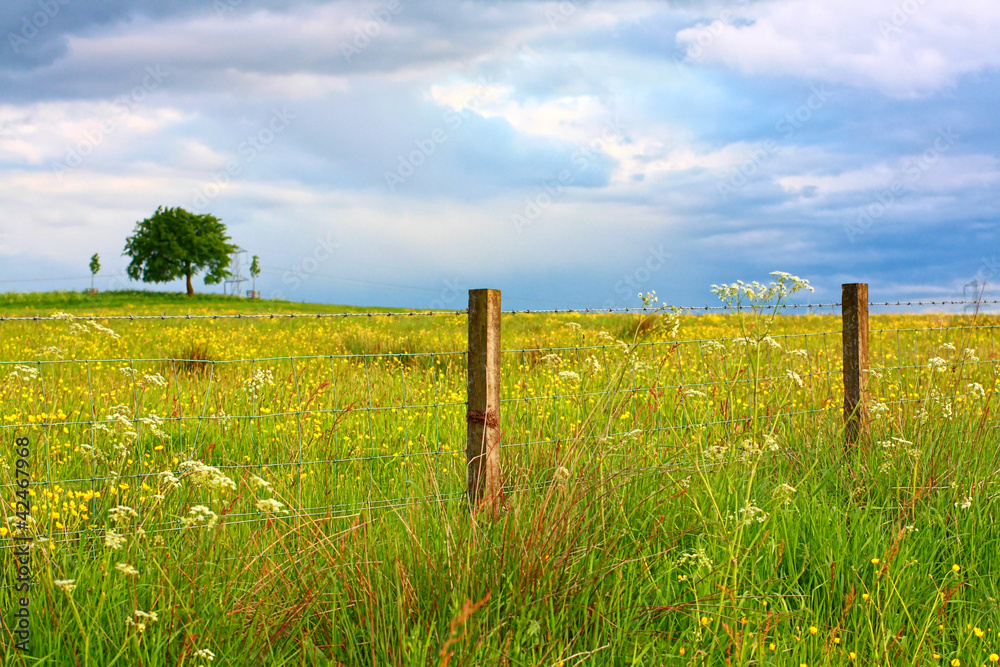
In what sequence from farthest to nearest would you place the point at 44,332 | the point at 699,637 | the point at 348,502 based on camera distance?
the point at 44,332
the point at 348,502
the point at 699,637

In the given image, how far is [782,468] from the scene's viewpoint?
4543mm

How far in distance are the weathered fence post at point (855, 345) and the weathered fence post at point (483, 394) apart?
10.1ft

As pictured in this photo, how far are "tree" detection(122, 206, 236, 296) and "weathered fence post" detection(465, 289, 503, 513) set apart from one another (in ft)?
194

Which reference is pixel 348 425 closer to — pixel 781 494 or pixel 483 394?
pixel 483 394

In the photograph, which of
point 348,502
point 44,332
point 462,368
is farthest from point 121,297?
point 348,502

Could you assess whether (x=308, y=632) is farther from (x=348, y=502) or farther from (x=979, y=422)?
(x=979, y=422)

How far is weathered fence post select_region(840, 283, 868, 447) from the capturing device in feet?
17.6

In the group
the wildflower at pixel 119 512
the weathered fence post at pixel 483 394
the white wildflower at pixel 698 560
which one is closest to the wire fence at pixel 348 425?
the wildflower at pixel 119 512

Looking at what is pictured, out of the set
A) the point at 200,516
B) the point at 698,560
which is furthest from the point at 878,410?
the point at 200,516

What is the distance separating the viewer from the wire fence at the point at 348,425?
356 centimetres

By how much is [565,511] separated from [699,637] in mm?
661

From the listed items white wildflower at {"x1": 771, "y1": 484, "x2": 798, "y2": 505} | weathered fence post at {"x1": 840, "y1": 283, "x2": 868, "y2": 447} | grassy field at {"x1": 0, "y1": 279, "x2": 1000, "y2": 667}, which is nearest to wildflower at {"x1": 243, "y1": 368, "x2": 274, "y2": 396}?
grassy field at {"x1": 0, "y1": 279, "x2": 1000, "y2": 667}

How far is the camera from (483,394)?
12.0 ft

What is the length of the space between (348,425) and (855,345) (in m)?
4.04
